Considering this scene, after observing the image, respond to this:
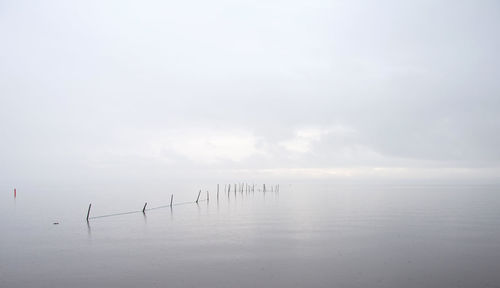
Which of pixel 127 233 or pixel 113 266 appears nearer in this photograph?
pixel 113 266

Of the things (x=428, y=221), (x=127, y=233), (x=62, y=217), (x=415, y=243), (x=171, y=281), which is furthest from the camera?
(x=62, y=217)

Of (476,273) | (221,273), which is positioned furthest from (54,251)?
(476,273)

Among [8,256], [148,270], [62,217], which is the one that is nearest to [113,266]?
[148,270]

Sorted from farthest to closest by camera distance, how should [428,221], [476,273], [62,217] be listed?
[62,217] → [428,221] → [476,273]

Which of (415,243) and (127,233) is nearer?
(415,243)

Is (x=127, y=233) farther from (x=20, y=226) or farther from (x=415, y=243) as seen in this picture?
(x=415, y=243)

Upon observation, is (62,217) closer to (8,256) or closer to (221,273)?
(8,256)

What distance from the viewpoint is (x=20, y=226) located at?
2838 centimetres

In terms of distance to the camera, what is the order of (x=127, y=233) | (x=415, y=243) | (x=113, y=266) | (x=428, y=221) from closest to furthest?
(x=113, y=266)
(x=415, y=243)
(x=127, y=233)
(x=428, y=221)

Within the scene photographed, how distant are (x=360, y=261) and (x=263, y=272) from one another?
16.8ft

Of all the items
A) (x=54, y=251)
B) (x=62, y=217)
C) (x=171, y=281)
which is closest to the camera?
(x=171, y=281)

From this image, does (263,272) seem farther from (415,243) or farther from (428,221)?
(428,221)

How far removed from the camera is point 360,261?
1633cm

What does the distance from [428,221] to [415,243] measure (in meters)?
11.4
